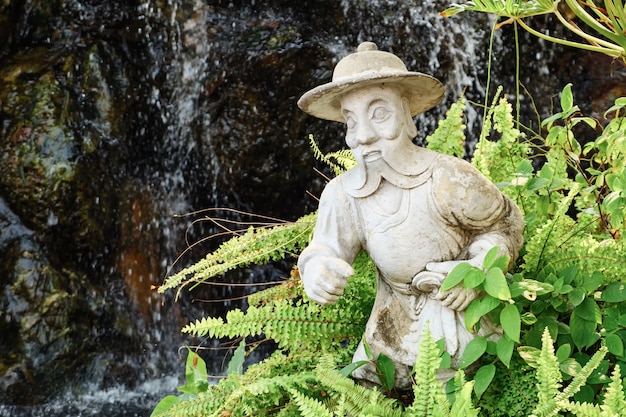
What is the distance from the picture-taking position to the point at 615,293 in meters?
2.13

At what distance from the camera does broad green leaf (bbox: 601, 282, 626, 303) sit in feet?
6.94

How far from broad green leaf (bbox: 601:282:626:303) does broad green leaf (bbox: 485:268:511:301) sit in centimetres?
44

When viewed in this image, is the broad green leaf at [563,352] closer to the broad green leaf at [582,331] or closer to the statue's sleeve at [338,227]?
the broad green leaf at [582,331]

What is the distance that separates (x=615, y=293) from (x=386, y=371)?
71 cm

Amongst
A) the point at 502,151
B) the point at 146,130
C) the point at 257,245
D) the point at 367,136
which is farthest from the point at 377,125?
the point at 146,130

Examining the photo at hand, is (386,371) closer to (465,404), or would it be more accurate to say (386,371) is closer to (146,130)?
(465,404)

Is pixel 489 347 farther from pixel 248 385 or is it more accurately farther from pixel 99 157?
pixel 99 157

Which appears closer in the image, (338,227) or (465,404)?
(465,404)

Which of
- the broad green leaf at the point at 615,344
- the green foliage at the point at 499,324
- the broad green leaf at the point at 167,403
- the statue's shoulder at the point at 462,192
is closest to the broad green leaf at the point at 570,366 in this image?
the green foliage at the point at 499,324

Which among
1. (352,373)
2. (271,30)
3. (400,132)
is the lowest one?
(352,373)

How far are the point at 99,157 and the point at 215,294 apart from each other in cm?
130

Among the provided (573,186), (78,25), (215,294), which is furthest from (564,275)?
(78,25)

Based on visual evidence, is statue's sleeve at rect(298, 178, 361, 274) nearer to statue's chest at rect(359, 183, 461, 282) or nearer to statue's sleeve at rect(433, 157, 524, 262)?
statue's chest at rect(359, 183, 461, 282)

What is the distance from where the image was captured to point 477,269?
193 cm
